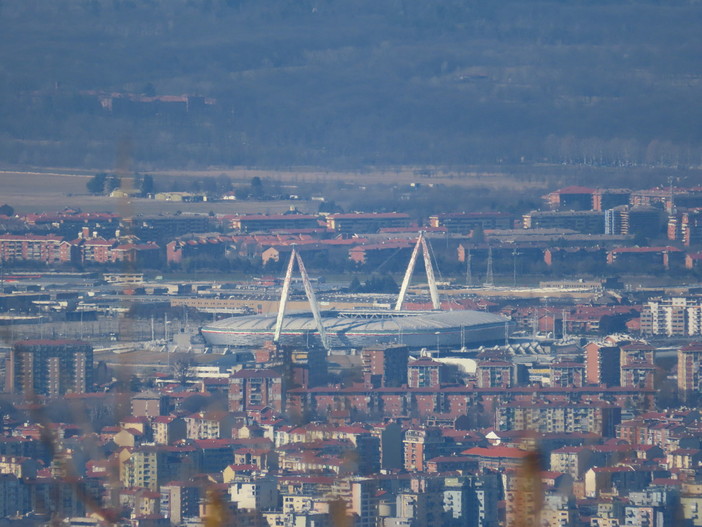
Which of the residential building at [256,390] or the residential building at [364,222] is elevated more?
the residential building at [364,222]

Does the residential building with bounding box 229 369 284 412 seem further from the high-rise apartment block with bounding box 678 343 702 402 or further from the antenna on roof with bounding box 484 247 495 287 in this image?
the antenna on roof with bounding box 484 247 495 287

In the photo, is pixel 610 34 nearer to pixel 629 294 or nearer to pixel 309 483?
pixel 629 294

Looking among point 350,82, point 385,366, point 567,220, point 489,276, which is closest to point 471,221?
point 567,220

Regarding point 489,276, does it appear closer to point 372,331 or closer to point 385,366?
point 372,331

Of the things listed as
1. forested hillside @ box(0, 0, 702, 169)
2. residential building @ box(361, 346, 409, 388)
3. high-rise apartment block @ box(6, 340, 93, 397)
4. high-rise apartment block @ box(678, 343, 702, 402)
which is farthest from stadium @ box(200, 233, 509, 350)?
forested hillside @ box(0, 0, 702, 169)

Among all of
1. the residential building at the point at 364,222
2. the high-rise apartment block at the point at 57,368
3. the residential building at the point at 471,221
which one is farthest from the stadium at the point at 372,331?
the residential building at the point at 364,222

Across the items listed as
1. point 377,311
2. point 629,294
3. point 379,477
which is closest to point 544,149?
point 629,294

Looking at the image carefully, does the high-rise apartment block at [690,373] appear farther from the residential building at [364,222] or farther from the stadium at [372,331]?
the residential building at [364,222]
